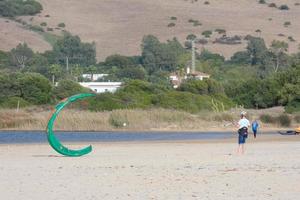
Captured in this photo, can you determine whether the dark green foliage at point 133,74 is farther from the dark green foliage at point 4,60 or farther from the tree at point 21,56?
the dark green foliage at point 4,60

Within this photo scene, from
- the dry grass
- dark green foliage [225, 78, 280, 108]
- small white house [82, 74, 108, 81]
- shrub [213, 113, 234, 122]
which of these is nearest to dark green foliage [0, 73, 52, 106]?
the dry grass

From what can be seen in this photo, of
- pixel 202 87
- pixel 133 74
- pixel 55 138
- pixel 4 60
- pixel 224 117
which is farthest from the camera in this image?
pixel 4 60

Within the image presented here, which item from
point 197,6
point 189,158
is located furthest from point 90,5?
point 189,158

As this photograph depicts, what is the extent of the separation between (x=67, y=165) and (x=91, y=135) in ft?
78.4

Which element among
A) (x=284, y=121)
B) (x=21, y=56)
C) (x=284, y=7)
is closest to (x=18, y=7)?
(x=21, y=56)

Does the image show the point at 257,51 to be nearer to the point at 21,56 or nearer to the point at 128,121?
the point at 21,56

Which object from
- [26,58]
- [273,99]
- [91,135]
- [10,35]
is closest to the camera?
[91,135]

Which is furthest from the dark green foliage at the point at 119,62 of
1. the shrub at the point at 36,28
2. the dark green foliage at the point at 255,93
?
the dark green foliage at the point at 255,93

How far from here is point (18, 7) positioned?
603ft

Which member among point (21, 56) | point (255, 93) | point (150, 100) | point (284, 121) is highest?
point (21, 56)

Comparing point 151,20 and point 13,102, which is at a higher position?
point 151,20

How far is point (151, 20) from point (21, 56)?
51.6m

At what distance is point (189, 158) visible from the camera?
2827 cm

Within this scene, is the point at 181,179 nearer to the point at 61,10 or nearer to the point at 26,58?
the point at 26,58
